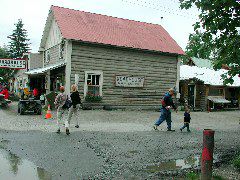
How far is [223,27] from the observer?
8.46 meters

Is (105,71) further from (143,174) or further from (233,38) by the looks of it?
(143,174)

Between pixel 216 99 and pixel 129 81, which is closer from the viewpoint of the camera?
pixel 129 81

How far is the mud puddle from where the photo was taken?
225 inches

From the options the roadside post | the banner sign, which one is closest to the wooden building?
the banner sign

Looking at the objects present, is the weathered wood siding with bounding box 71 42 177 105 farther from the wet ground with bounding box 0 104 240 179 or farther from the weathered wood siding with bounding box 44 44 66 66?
the wet ground with bounding box 0 104 240 179

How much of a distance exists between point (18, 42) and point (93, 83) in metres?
41.8

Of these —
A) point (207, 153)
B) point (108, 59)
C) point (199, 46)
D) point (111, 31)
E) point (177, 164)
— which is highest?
point (111, 31)

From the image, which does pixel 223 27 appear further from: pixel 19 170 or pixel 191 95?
pixel 191 95

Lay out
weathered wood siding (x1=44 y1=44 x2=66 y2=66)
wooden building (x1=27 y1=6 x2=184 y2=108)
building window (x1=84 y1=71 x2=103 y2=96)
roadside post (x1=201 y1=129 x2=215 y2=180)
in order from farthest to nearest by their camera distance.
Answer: weathered wood siding (x1=44 y1=44 x2=66 y2=66) < building window (x1=84 y1=71 x2=103 y2=96) < wooden building (x1=27 y1=6 x2=184 y2=108) < roadside post (x1=201 y1=129 x2=215 y2=180)

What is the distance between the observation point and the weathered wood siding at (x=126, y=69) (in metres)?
19.8

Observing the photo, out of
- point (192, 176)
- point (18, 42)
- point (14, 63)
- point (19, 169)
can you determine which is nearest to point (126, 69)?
point (14, 63)

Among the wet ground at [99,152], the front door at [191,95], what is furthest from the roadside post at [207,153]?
the front door at [191,95]

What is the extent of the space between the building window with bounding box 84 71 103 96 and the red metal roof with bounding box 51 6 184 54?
86.0 inches

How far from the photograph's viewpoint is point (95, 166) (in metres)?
6.65
